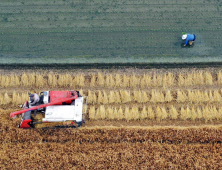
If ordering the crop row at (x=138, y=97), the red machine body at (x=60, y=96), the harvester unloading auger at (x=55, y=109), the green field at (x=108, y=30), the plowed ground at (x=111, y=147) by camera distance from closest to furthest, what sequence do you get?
the plowed ground at (x=111, y=147)
the harvester unloading auger at (x=55, y=109)
the red machine body at (x=60, y=96)
the crop row at (x=138, y=97)
the green field at (x=108, y=30)

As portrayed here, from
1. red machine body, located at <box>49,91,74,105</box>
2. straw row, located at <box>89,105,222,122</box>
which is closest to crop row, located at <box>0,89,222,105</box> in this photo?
straw row, located at <box>89,105,222,122</box>

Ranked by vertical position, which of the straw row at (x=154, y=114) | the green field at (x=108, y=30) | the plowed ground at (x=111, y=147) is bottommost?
the plowed ground at (x=111, y=147)

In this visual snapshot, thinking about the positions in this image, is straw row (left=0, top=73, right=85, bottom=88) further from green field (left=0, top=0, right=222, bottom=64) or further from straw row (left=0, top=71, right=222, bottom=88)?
green field (left=0, top=0, right=222, bottom=64)

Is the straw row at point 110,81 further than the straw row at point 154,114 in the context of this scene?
Yes

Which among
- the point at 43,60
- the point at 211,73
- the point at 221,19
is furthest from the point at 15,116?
the point at 221,19

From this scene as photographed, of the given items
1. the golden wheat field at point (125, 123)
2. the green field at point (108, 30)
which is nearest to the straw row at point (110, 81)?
the golden wheat field at point (125, 123)

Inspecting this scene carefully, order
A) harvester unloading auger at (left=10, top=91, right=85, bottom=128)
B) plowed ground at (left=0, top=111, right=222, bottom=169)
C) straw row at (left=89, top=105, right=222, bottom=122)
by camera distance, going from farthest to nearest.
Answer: straw row at (left=89, top=105, right=222, bottom=122)
harvester unloading auger at (left=10, top=91, right=85, bottom=128)
plowed ground at (left=0, top=111, right=222, bottom=169)

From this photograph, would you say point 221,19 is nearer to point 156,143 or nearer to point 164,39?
point 164,39

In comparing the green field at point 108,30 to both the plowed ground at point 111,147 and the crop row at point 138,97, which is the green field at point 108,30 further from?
the plowed ground at point 111,147
